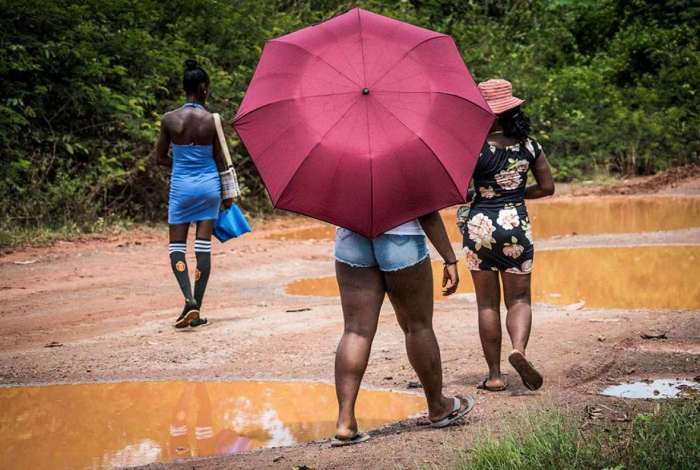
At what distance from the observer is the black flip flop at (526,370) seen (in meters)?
5.57

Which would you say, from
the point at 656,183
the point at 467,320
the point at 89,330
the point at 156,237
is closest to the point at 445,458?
the point at 467,320

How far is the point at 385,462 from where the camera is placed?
4.44 metres

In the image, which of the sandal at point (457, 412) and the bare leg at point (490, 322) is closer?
the sandal at point (457, 412)

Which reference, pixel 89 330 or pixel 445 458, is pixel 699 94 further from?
pixel 445 458

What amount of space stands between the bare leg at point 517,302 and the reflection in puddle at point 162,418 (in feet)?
2.27

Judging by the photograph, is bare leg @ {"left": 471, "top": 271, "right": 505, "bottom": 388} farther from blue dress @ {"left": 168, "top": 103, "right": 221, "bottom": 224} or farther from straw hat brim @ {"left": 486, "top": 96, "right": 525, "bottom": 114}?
blue dress @ {"left": 168, "top": 103, "right": 221, "bottom": 224}

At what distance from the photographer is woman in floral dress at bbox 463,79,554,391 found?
5953 mm

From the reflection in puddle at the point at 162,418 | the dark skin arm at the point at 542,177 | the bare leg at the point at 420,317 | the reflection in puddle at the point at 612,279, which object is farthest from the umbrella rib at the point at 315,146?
the reflection in puddle at the point at 612,279

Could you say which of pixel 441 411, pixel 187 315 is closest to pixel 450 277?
pixel 441 411

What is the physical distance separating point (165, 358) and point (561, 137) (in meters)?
16.0

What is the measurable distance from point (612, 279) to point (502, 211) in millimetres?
4418

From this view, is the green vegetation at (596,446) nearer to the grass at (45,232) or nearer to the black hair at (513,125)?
the black hair at (513,125)

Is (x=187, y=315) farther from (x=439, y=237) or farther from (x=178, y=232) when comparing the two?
(x=439, y=237)

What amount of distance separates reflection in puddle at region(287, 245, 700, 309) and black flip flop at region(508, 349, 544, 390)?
3.23 m
